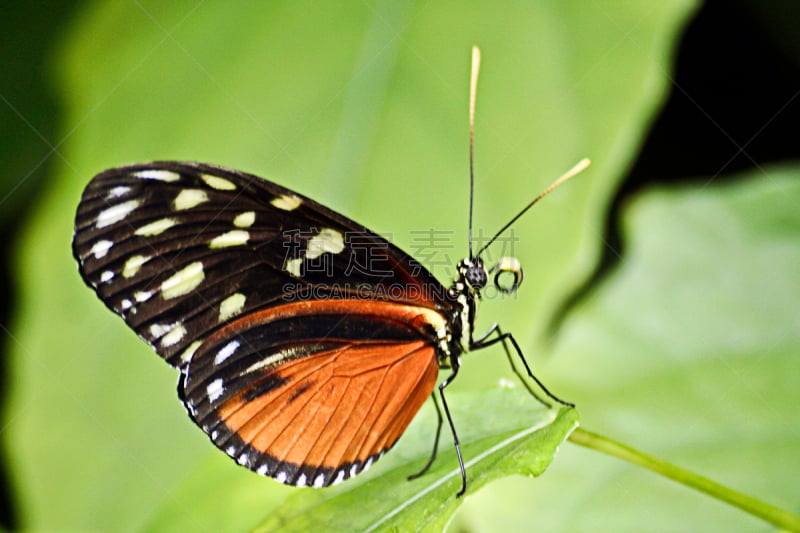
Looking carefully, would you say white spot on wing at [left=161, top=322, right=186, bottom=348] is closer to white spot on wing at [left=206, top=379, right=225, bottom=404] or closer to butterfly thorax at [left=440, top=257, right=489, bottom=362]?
white spot on wing at [left=206, top=379, right=225, bottom=404]

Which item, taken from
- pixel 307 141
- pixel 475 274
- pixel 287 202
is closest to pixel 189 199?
pixel 287 202

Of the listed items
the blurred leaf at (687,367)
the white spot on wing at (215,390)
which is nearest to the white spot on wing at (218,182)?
the white spot on wing at (215,390)

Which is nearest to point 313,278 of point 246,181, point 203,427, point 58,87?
point 246,181

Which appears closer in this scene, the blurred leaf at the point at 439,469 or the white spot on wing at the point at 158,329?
the blurred leaf at the point at 439,469

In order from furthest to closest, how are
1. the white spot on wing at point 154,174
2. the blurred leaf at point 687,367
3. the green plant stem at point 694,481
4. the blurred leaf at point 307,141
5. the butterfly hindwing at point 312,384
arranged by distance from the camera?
the blurred leaf at point 307,141
the blurred leaf at point 687,367
the butterfly hindwing at point 312,384
the white spot on wing at point 154,174
the green plant stem at point 694,481

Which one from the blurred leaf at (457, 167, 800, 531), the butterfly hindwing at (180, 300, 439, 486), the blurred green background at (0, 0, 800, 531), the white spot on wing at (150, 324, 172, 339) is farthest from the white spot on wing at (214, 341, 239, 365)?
the blurred leaf at (457, 167, 800, 531)

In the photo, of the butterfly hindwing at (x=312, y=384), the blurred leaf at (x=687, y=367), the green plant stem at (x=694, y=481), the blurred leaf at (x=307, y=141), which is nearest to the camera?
the green plant stem at (x=694, y=481)

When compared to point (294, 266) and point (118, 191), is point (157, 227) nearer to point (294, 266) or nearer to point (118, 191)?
point (118, 191)

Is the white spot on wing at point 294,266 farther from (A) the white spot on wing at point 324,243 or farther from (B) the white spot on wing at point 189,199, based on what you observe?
(B) the white spot on wing at point 189,199
